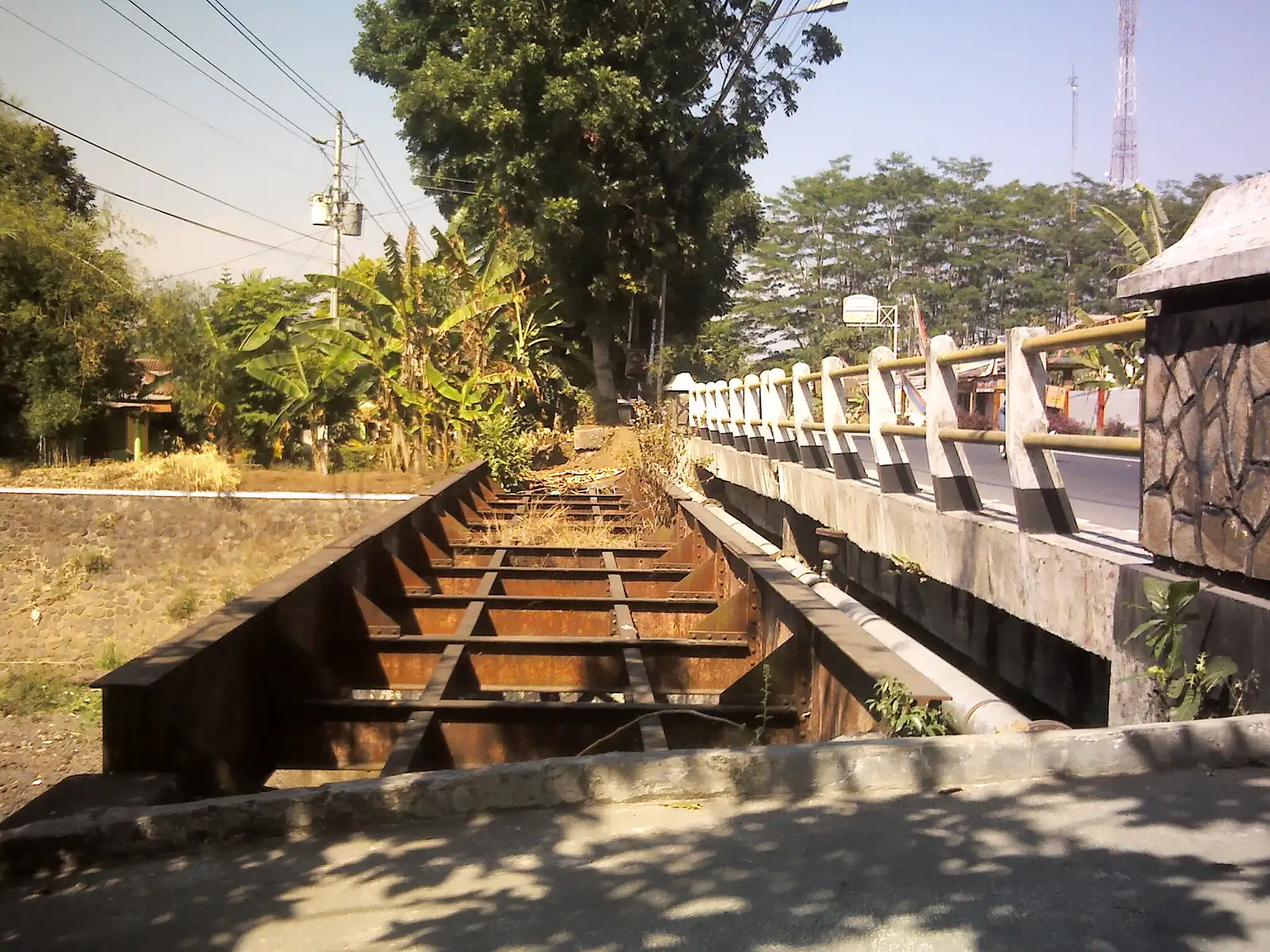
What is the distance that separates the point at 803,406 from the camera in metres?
11.1

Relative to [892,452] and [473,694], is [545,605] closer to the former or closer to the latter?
[473,694]

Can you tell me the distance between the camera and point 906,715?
416cm

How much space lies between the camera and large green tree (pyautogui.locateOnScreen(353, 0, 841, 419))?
22.3m

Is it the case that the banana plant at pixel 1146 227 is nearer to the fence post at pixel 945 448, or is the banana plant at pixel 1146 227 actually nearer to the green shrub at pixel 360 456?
the green shrub at pixel 360 456

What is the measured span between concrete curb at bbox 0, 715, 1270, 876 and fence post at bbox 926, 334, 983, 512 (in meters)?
3.00

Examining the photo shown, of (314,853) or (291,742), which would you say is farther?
(291,742)

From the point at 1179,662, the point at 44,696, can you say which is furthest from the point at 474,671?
the point at 44,696

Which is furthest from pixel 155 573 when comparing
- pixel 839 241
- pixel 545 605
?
pixel 839 241

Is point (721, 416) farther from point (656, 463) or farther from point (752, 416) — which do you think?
point (752, 416)

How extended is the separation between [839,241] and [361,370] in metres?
47.5

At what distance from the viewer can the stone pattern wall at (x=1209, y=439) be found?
3967 millimetres

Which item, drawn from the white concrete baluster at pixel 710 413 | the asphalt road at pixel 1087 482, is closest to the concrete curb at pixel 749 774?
the asphalt road at pixel 1087 482

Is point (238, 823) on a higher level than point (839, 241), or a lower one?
lower

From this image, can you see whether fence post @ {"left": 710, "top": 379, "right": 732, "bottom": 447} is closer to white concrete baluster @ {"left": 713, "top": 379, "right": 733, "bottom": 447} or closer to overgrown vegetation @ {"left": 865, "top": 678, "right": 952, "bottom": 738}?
white concrete baluster @ {"left": 713, "top": 379, "right": 733, "bottom": 447}
